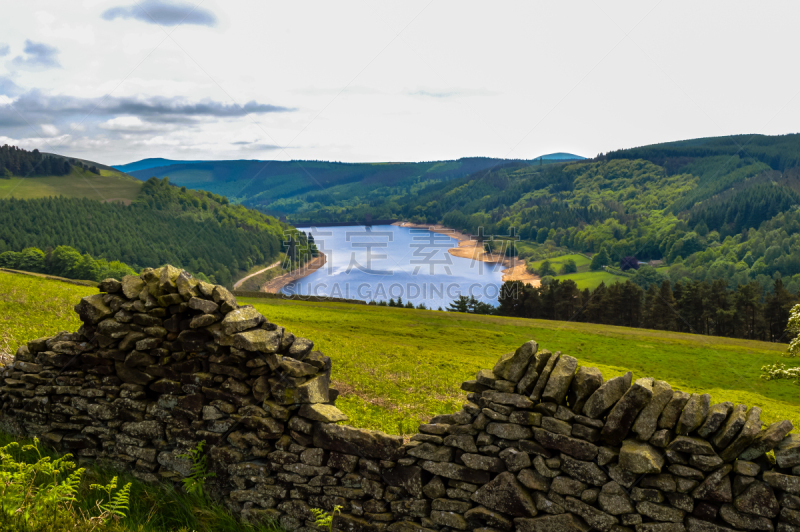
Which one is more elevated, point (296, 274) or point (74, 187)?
point (74, 187)

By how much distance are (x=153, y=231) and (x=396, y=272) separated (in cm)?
8459

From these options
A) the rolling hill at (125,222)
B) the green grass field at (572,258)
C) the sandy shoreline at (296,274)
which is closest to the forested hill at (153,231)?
the rolling hill at (125,222)

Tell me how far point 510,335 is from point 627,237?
543 ft

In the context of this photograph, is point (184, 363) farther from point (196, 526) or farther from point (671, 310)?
point (671, 310)

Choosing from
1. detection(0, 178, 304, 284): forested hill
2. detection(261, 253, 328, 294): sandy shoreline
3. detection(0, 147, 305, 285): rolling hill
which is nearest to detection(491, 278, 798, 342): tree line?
detection(261, 253, 328, 294): sandy shoreline

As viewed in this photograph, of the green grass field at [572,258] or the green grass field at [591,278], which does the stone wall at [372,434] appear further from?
the green grass field at [572,258]

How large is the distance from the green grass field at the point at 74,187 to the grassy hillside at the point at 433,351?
154 metres

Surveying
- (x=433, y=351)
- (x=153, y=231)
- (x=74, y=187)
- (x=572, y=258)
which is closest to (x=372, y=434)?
(x=433, y=351)

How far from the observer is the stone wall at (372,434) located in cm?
568

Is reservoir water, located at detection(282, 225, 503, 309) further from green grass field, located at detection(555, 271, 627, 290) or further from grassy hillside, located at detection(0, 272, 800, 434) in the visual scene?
grassy hillside, located at detection(0, 272, 800, 434)

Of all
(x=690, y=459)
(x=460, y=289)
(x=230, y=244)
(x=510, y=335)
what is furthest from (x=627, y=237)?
(x=690, y=459)

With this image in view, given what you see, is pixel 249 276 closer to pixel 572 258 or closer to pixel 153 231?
pixel 153 231

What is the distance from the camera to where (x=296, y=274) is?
5236 inches

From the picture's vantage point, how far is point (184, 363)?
7.92m
